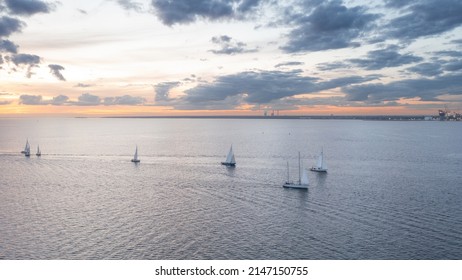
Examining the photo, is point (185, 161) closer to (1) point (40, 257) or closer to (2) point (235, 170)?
(2) point (235, 170)

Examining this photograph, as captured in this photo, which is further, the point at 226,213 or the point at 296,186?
the point at 296,186

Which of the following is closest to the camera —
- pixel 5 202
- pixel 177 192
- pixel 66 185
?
pixel 5 202

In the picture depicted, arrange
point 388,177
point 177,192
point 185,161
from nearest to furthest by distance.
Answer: point 177,192
point 388,177
point 185,161

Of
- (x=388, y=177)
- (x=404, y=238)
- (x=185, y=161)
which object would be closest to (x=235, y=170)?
(x=185, y=161)

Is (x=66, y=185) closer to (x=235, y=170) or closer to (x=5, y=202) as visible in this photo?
(x=5, y=202)

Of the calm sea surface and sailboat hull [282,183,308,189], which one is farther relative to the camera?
sailboat hull [282,183,308,189]

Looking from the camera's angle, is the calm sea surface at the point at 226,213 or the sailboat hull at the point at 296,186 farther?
→ the sailboat hull at the point at 296,186

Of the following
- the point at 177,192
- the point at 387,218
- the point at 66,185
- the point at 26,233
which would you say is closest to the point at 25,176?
the point at 66,185

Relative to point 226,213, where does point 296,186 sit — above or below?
above

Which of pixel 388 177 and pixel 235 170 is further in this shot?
pixel 235 170
